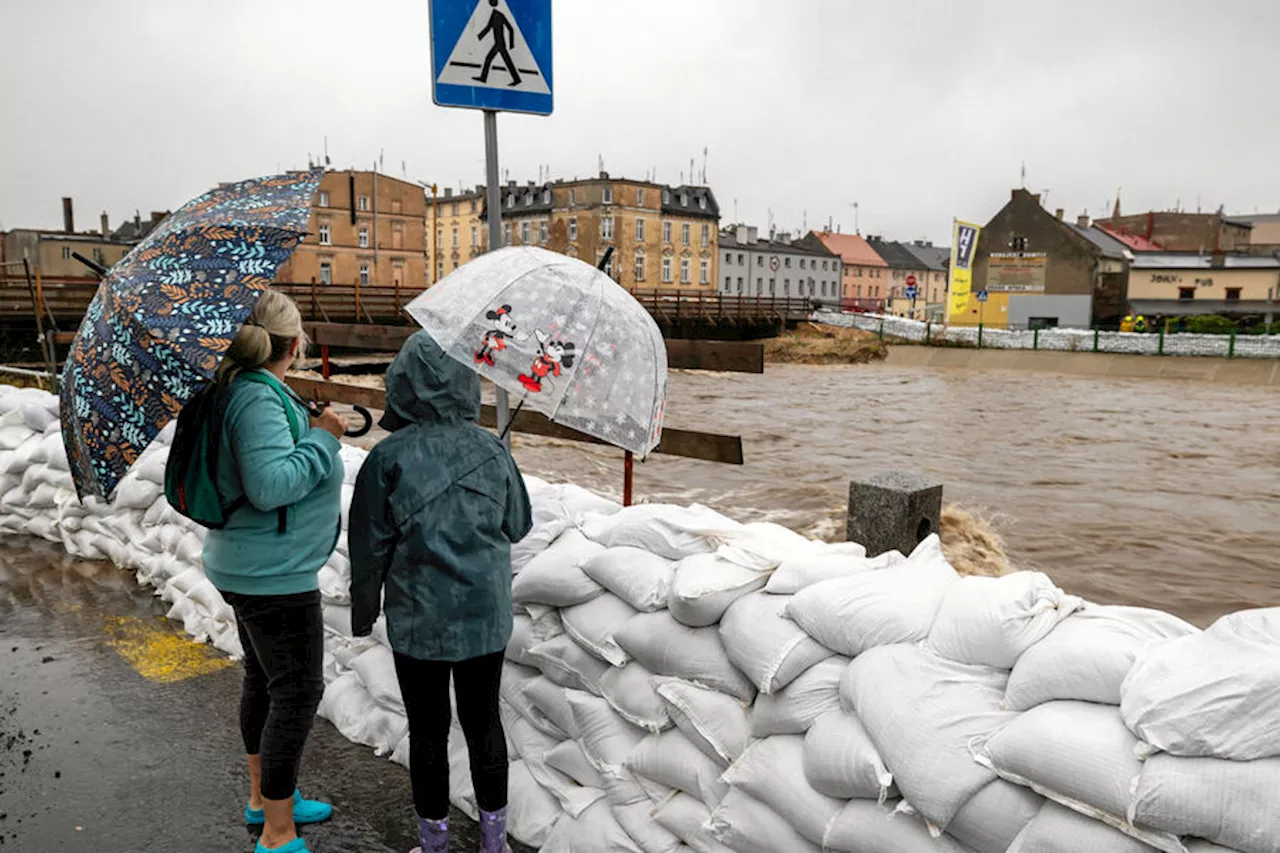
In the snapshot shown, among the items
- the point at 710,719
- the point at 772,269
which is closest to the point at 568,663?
the point at 710,719

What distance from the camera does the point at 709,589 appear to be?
7.65 feet

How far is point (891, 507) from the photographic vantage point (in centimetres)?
374

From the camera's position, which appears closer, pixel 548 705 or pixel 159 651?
pixel 548 705

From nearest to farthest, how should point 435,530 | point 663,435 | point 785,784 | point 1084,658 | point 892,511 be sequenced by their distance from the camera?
point 1084,658 → point 785,784 → point 435,530 → point 663,435 → point 892,511

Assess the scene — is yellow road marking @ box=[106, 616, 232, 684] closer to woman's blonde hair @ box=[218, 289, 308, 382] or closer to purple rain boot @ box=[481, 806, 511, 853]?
purple rain boot @ box=[481, 806, 511, 853]

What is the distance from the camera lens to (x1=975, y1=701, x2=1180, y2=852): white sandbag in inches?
62.0

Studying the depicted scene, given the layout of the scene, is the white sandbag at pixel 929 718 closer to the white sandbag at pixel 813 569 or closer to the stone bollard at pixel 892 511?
the white sandbag at pixel 813 569

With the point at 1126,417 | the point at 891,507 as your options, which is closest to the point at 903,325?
the point at 1126,417

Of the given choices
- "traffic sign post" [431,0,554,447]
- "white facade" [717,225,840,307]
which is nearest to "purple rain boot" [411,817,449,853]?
"traffic sign post" [431,0,554,447]

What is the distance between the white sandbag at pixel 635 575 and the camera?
8.23 ft

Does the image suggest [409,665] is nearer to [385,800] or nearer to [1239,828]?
[385,800]

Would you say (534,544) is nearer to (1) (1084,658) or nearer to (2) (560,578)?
(2) (560,578)

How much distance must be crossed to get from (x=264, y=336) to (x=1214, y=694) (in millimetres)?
2063

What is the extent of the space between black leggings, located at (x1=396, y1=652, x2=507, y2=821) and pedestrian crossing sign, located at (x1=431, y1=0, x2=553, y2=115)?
178 centimetres
